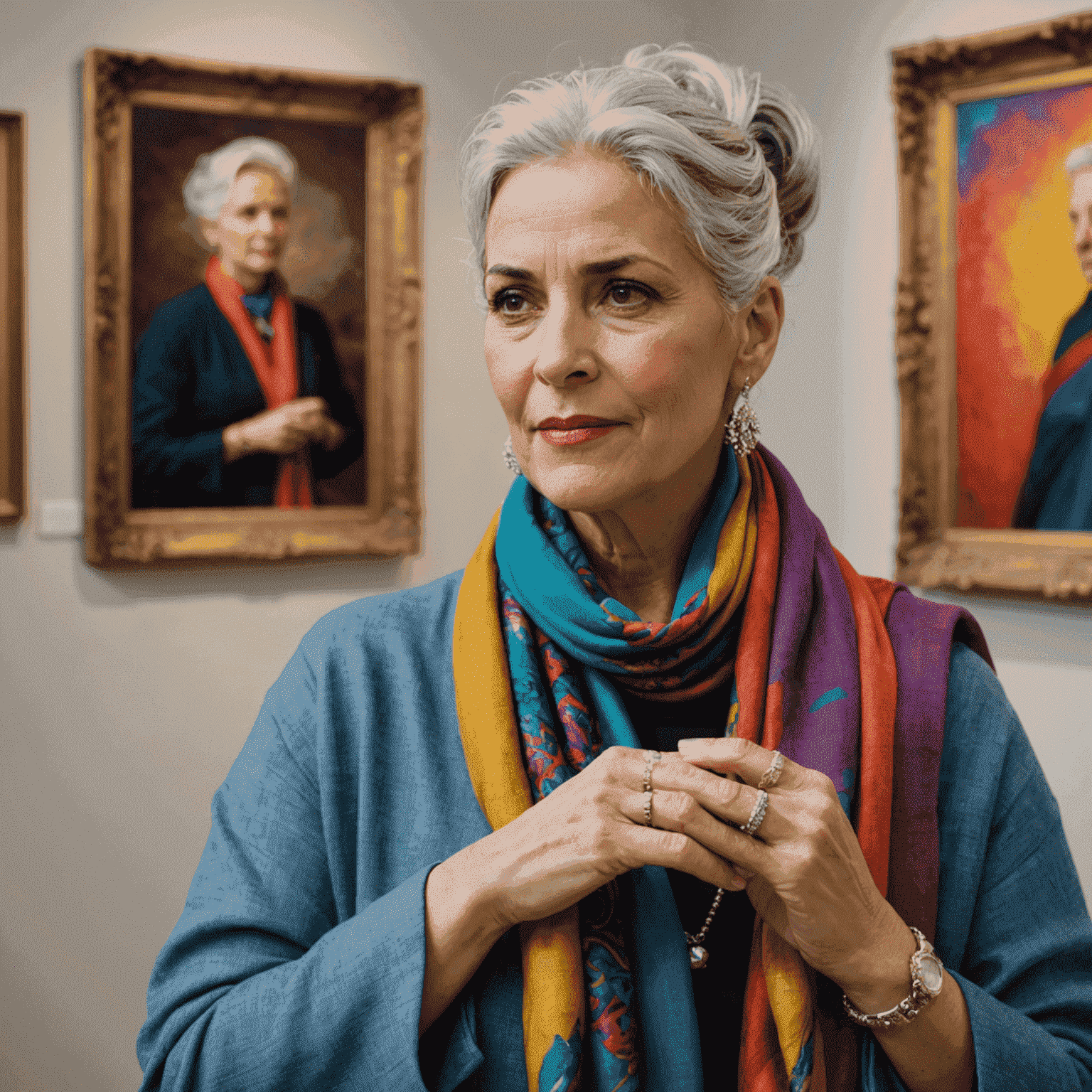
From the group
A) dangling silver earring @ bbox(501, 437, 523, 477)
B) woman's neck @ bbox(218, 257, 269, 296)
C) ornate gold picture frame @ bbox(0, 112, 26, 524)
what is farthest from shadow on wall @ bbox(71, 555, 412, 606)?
dangling silver earring @ bbox(501, 437, 523, 477)

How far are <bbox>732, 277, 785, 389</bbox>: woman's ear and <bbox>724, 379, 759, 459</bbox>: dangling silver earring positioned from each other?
2 centimetres

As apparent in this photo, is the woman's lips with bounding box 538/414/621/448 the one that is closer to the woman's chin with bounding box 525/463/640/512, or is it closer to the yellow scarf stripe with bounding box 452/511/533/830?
the woman's chin with bounding box 525/463/640/512

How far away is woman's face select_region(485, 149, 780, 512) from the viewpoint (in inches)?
40.7

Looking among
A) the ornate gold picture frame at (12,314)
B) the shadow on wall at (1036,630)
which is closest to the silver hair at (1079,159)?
the shadow on wall at (1036,630)

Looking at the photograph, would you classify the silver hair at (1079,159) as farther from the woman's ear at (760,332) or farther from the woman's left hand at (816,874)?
the woman's left hand at (816,874)

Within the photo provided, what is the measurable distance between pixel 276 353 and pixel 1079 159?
1.94 m

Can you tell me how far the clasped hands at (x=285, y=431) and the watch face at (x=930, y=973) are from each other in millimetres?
2299

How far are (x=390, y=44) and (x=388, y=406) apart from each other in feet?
3.13

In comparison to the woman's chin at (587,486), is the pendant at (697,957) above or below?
below

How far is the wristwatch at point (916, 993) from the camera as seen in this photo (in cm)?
93

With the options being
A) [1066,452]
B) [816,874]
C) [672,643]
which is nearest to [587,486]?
[672,643]

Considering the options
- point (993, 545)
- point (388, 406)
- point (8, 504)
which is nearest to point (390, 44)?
point (388, 406)

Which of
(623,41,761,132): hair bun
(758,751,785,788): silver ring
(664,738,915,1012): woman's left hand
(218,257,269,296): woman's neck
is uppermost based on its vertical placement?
(218,257,269,296): woman's neck

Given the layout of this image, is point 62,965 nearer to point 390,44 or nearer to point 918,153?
point 390,44
